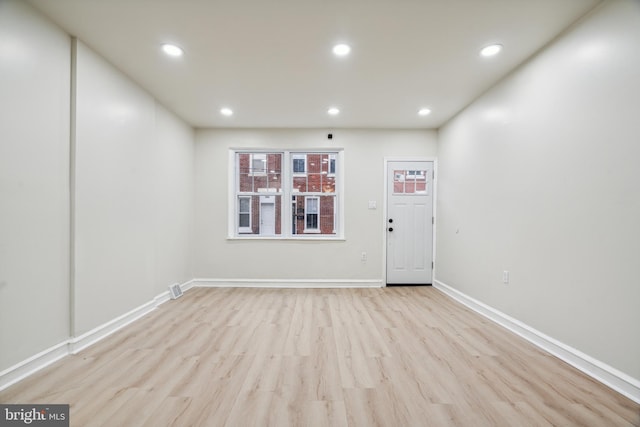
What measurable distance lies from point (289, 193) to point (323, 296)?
68.5 inches

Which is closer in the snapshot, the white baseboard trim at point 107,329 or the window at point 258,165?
the white baseboard trim at point 107,329

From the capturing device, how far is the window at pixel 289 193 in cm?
454

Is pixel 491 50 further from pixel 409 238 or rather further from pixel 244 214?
pixel 244 214

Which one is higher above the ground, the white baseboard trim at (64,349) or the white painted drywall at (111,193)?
the white painted drywall at (111,193)

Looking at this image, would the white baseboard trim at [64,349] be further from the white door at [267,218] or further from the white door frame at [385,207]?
the white door frame at [385,207]

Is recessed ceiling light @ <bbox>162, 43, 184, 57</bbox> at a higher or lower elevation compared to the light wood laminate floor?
higher

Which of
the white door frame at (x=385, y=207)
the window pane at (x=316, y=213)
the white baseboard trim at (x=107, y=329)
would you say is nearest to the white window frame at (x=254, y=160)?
the window pane at (x=316, y=213)

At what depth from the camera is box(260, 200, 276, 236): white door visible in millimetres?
4559

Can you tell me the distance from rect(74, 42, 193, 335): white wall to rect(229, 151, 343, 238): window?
104 centimetres

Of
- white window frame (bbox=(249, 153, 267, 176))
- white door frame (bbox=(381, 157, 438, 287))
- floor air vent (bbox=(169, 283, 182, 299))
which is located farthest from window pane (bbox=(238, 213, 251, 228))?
white door frame (bbox=(381, 157, 438, 287))

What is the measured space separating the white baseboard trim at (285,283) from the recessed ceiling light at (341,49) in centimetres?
316

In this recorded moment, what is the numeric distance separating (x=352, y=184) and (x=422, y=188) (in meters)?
1.15

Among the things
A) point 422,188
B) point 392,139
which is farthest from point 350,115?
point 422,188

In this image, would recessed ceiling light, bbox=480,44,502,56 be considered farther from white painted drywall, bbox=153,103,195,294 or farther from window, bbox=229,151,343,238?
white painted drywall, bbox=153,103,195,294
